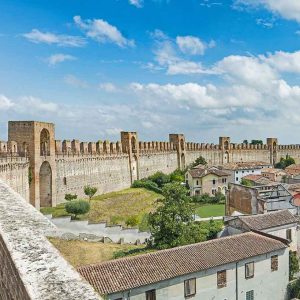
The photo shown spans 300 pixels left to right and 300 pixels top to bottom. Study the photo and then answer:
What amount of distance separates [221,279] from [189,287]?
202 cm

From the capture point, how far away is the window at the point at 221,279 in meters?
18.3

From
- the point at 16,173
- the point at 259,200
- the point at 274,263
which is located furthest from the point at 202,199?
the point at 274,263

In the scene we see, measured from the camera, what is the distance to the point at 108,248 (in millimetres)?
24359

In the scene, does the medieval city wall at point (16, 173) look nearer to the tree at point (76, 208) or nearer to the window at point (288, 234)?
the tree at point (76, 208)

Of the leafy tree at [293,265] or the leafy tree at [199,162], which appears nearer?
the leafy tree at [293,265]

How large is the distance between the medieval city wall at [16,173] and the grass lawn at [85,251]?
242 inches

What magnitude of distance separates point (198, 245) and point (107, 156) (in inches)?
1252

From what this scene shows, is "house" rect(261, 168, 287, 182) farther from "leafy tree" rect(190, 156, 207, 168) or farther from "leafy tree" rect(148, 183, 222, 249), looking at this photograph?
"leafy tree" rect(148, 183, 222, 249)

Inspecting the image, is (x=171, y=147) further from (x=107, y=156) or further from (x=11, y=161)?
(x=11, y=161)

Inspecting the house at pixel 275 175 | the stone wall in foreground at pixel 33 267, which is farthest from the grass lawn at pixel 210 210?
the stone wall in foreground at pixel 33 267

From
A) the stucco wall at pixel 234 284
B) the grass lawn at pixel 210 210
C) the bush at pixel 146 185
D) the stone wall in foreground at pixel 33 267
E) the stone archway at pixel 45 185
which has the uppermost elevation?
the stone wall in foreground at pixel 33 267

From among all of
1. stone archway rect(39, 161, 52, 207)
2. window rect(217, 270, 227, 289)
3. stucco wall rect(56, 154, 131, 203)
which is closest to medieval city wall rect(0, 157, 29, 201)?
stone archway rect(39, 161, 52, 207)

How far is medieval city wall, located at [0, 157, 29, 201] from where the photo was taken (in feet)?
83.7

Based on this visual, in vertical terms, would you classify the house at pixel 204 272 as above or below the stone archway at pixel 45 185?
below
